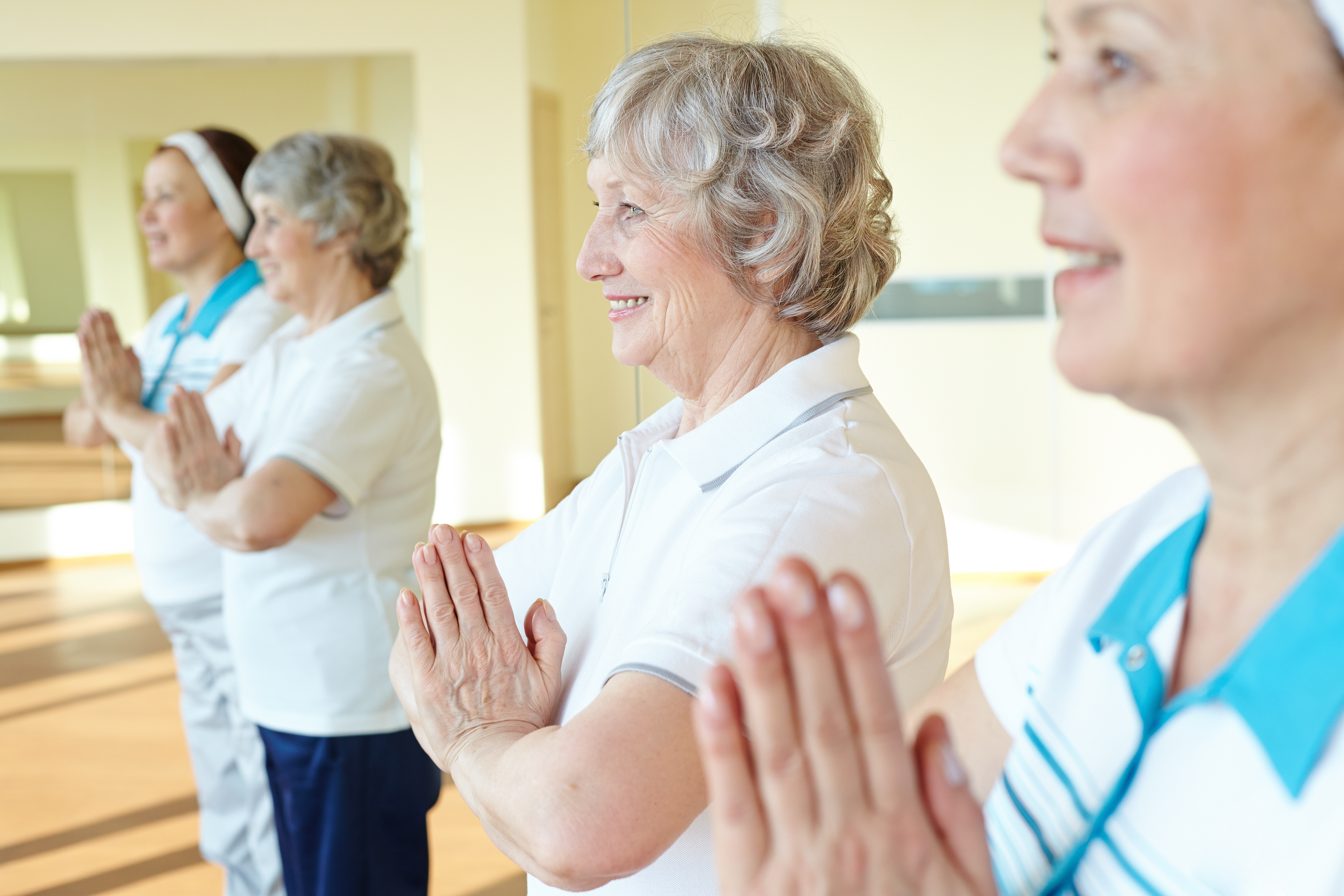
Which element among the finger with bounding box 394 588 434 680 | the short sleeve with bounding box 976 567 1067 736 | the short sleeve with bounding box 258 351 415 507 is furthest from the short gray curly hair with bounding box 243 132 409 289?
the short sleeve with bounding box 976 567 1067 736

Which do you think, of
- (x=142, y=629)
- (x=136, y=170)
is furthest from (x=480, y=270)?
(x=142, y=629)

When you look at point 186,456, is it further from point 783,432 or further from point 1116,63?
point 1116,63

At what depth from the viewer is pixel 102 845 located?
3059 mm

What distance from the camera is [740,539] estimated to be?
1055mm

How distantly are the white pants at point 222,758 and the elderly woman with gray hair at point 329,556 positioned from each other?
31cm

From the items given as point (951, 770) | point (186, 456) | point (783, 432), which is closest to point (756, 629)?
point (951, 770)

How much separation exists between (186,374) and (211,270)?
309 mm

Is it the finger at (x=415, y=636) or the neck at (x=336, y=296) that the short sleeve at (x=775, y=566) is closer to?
the finger at (x=415, y=636)

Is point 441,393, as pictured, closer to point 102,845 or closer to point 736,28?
point 102,845

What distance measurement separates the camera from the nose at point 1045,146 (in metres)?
0.63

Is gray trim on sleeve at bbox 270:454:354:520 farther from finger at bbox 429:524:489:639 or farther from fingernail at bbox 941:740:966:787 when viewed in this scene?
fingernail at bbox 941:740:966:787

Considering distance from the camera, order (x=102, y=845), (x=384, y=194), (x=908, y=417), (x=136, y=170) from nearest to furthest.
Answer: (x=384, y=194) → (x=102, y=845) → (x=908, y=417) → (x=136, y=170)

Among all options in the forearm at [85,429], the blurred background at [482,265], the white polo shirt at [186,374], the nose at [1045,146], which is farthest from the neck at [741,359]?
the blurred background at [482,265]

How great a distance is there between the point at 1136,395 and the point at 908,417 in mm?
4346
